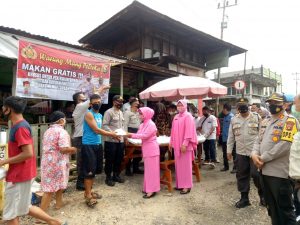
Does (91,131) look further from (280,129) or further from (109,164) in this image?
(280,129)

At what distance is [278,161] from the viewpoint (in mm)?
3133

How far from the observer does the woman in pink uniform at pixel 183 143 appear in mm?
5105

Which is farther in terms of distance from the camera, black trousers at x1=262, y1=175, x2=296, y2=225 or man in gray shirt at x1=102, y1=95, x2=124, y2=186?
man in gray shirt at x1=102, y1=95, x2=124, y2=186

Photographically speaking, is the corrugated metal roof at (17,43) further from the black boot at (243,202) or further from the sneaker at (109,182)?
the black boot at (243,202)

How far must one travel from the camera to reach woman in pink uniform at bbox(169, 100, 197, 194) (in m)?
5.11

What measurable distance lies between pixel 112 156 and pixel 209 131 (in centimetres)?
345

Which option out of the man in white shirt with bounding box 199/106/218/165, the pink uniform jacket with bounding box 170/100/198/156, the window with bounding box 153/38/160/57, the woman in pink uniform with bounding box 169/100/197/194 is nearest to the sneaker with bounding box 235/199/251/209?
the woman in pink uniform with bounding box 169/100/197/194

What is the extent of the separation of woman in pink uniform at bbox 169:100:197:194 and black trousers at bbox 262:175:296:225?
6.67ft

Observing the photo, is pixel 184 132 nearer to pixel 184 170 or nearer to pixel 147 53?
pixel 184 170

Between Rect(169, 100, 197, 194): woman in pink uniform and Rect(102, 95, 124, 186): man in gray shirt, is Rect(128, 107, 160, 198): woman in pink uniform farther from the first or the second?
Rect(102, 95, 124, 186): man in gray shirt

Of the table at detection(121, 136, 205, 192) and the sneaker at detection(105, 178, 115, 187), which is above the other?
the table at detection(121, 136, 205, 192)

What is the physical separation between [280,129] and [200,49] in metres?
14.5

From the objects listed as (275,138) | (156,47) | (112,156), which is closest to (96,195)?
(112,156)

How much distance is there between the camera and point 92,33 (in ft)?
47.9
